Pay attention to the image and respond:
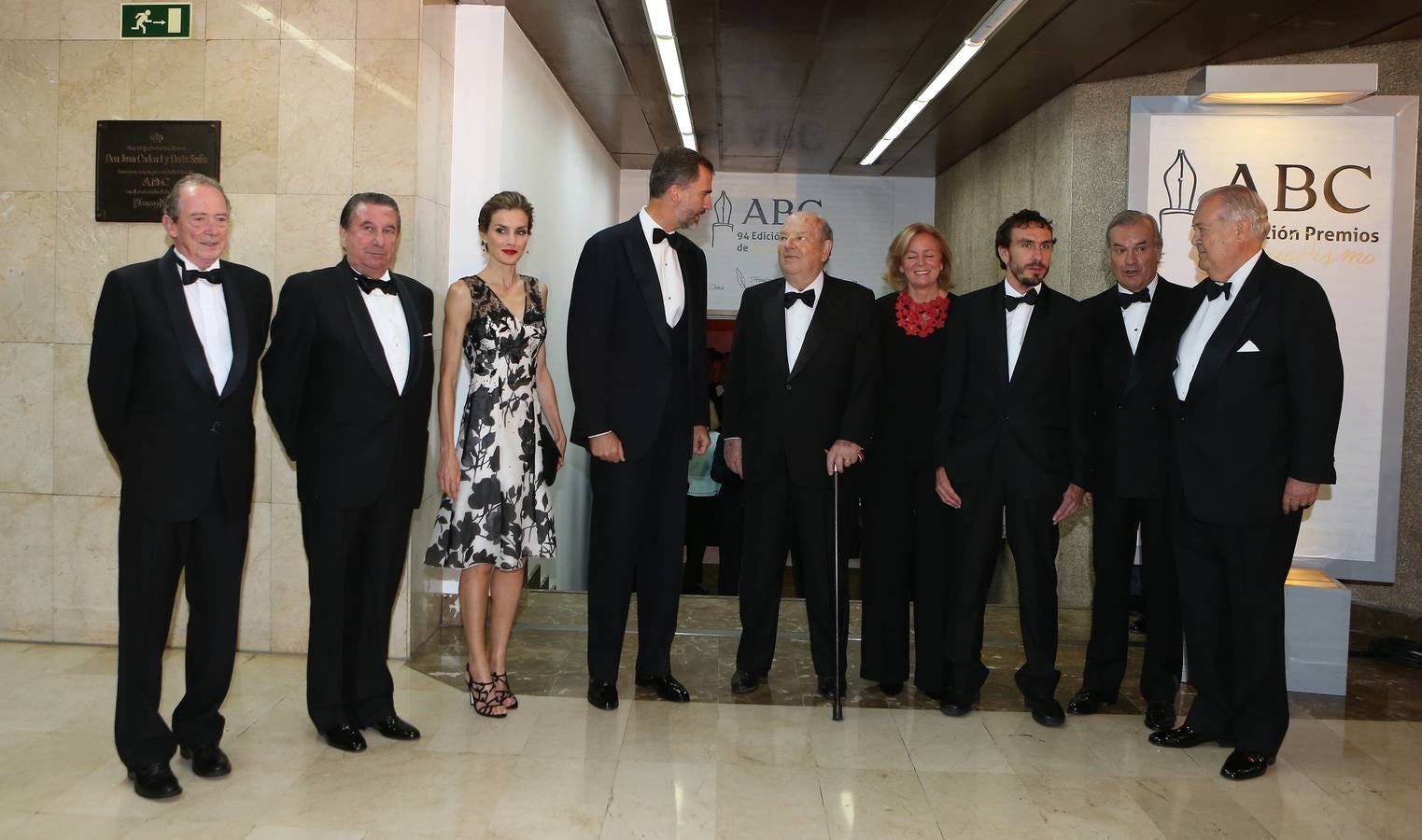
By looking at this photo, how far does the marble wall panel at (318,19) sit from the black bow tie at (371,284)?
158 cm

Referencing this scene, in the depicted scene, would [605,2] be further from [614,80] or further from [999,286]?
[999,286]

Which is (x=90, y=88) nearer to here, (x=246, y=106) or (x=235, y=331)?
(x=246, y=106)

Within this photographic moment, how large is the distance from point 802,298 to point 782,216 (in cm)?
690

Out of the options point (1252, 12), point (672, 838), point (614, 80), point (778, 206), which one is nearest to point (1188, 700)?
point (672, 838)

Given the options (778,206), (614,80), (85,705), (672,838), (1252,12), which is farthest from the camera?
(778,206)

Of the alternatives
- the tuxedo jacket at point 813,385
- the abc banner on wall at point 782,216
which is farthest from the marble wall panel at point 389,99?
the abc banner on wall at point 782,216

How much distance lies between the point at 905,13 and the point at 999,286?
75.7 inches

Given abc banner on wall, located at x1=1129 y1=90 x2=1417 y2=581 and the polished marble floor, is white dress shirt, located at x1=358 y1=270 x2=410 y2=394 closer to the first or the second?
the polished marble floor

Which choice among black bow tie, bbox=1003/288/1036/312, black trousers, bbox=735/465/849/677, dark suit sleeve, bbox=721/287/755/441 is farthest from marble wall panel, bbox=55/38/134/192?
black bow tie, bbox=1003/288/1036/312

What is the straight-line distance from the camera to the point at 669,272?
4.16 meters

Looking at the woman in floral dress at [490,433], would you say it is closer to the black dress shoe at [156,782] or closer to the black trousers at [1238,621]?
the black dress shoe at [156,782]

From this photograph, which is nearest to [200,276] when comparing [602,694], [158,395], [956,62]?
[158,395]

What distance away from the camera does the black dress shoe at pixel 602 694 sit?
13.6 ft

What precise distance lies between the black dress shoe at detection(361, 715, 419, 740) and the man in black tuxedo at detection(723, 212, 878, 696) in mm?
1324
